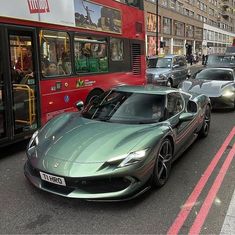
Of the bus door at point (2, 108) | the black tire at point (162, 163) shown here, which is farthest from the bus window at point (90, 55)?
the black tire at point (162, 163)

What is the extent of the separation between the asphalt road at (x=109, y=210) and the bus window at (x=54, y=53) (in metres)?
2.53

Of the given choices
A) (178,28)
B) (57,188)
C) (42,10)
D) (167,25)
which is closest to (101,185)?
(57,188)

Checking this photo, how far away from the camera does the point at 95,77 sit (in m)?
8.95

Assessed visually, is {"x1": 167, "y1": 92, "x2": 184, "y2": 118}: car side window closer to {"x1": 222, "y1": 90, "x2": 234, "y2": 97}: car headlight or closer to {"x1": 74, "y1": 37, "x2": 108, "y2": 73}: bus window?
{"x1": 74, "y1": 37, "x2": 108, "y2": 73}: bus window

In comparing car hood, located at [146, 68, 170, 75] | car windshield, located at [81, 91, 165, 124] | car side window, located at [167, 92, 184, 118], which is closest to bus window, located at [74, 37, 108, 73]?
car windshield, located at [81, 91, 165, 124]

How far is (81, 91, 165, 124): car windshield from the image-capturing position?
17.3ft

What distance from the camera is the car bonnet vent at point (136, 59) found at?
1103cm

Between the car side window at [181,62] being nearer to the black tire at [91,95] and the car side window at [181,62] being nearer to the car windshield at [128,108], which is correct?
the black tire at [91,95]

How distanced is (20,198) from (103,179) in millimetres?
1177

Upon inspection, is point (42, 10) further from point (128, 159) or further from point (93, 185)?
point (93, 185)

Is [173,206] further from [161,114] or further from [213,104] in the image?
[213,104]

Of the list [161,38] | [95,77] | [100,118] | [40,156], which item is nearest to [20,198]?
[40,156]

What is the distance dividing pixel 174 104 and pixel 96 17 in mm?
3934

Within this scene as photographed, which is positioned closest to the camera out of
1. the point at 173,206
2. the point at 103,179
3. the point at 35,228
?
the point at 35,228
